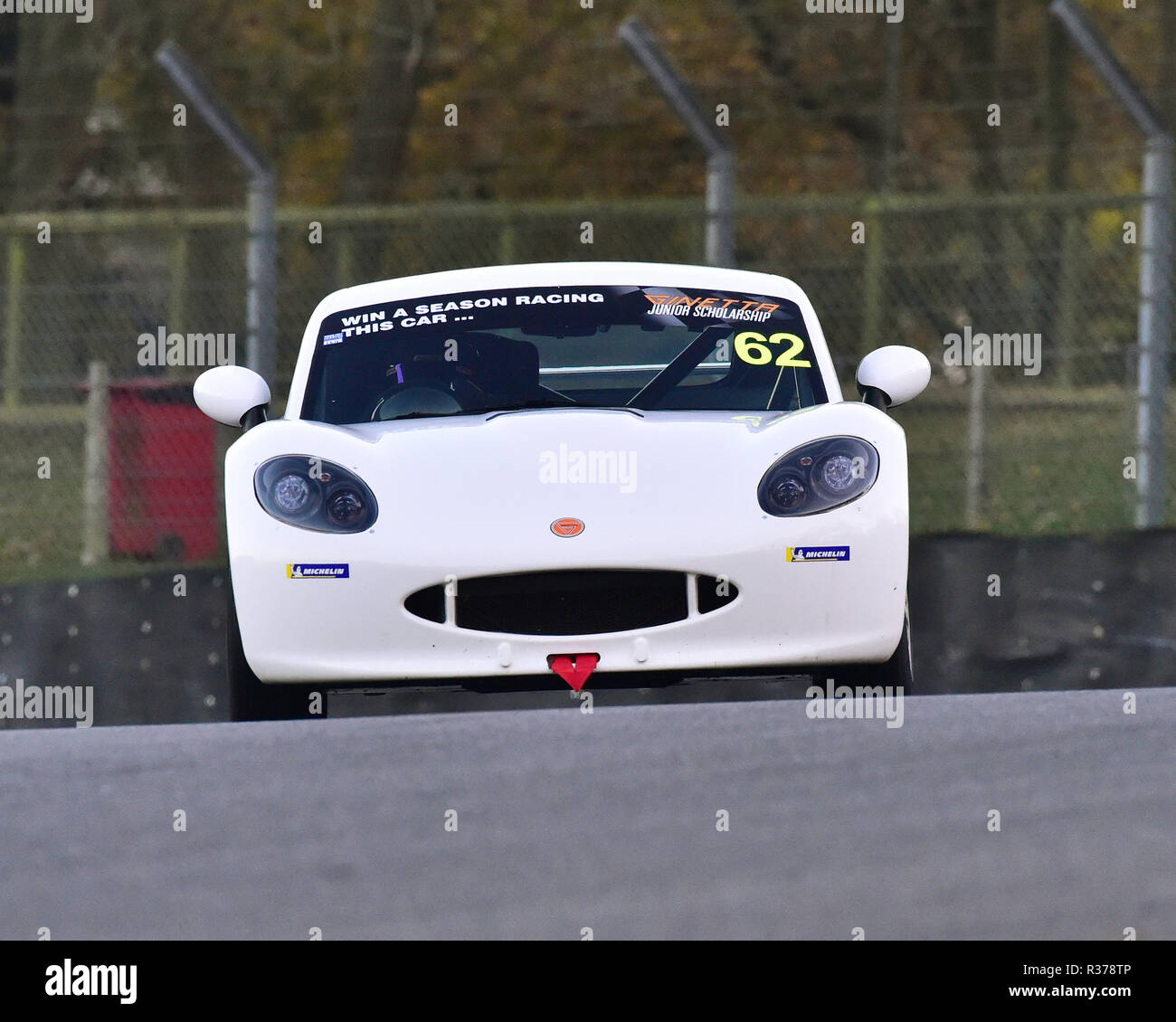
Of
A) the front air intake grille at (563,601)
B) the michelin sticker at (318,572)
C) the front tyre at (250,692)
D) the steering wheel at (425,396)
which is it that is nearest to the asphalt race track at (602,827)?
the front air intake grille at (563,601)

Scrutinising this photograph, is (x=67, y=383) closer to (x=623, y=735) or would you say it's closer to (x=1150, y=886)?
(x=623, y=735)

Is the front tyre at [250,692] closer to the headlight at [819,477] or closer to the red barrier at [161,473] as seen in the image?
the headlight at [819,477]

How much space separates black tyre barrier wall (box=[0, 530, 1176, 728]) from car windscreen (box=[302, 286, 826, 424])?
4.15ft

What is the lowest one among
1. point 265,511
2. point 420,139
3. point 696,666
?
point 696,666

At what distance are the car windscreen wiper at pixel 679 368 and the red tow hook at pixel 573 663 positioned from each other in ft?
3.74

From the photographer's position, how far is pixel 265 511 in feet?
17.0

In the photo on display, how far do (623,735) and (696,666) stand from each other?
509 millimetres

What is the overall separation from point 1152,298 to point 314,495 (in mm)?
3929

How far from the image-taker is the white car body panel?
195 inches

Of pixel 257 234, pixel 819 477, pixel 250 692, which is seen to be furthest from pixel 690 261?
pixel 250 692

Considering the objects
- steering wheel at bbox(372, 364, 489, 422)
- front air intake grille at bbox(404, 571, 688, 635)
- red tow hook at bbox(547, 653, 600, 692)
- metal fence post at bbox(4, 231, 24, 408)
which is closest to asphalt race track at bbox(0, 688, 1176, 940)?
red tow hook at bbox(547, 653, 600, 692)

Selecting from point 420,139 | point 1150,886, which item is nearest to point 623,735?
point 1150,886

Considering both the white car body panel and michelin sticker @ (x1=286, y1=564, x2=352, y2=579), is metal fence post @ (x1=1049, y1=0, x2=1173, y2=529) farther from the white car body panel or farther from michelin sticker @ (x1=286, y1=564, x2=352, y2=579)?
michelin sticker @ (x1=286, y1=564, x2=352, y2=579)

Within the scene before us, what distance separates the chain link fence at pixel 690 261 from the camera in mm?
8469
